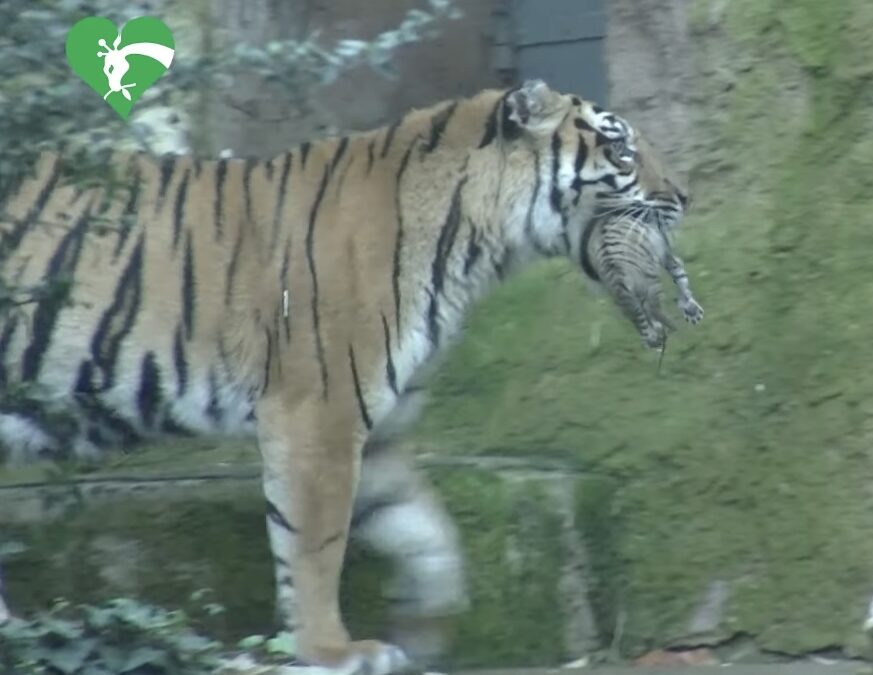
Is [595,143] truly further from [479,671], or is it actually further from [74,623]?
[74,623]

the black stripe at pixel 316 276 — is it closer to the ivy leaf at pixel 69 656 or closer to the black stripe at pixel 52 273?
the black stripe at pixel 52 273

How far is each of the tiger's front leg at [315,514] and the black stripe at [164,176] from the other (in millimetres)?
753

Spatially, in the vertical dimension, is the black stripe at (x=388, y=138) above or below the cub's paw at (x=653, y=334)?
above

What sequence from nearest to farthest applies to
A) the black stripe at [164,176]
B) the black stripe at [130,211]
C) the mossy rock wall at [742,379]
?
the black stripe at [130,211] < the black stripe at [164,176] < the mossy rock wall at [742,379]

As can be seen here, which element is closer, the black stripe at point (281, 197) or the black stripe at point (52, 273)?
the black stripe at point (52, 273)

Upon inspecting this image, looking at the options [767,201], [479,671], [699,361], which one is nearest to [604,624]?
[479,671]

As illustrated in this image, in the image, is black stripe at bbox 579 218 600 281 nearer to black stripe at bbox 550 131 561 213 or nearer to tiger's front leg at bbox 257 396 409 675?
black stripe at bbox 550 131 561 213

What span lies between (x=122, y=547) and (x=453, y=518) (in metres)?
0.99

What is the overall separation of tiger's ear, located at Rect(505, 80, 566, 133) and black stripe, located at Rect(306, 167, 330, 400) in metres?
0.57

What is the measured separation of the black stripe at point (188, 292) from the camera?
6.21 metres

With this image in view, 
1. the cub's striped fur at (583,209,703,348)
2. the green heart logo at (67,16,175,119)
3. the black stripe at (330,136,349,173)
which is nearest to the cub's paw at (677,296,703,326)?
the cub's striped fur at (583,209,703,348)

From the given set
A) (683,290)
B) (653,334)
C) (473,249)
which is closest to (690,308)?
(683,290)

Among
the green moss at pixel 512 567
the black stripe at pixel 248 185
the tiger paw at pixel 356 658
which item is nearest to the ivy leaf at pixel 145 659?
the tiger paw at pixel 356 658

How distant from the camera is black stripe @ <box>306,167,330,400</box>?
237 inches
